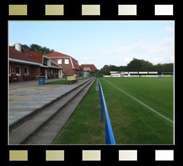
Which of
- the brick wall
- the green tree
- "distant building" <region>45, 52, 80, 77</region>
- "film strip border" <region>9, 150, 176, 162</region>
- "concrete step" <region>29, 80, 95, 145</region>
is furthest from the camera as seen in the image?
the green tree

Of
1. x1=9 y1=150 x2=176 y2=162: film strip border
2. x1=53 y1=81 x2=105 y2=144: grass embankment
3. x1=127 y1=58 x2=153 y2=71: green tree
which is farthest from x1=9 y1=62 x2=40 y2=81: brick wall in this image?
x1=127 y1=58 x2=153 y2=71: green tree

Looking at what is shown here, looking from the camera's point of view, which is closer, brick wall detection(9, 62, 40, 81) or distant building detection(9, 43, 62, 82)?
distant building detection(9, 43, 62, 82)

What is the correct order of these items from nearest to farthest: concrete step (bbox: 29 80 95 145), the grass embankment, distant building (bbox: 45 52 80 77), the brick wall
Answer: concrete step (bbox: 29 80 95 145) → the grass embankment → the brick wall → distant building (bbox: 45 52 80 77)

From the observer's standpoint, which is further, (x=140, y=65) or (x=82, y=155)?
(x=140, y=65)

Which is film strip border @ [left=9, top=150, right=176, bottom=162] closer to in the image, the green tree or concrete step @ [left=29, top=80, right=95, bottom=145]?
concrete step @ [left=29, top=80, right=95, bottom=145]

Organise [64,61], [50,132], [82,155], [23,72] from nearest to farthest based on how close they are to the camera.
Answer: [82,155] < [50,132] < [23,72] < [64,61]

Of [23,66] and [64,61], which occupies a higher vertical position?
[64,61]

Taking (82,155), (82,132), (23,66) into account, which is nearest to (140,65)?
(23,66)

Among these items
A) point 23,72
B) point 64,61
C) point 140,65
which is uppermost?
point 140,65

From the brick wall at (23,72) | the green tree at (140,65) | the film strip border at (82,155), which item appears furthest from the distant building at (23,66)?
the green tree at (140,65)

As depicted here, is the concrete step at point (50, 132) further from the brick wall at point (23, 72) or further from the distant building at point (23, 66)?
the brick wall at point (23, 72)

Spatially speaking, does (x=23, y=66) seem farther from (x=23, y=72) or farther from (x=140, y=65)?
(x=140, y=65)

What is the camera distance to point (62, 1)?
1.78 metres
